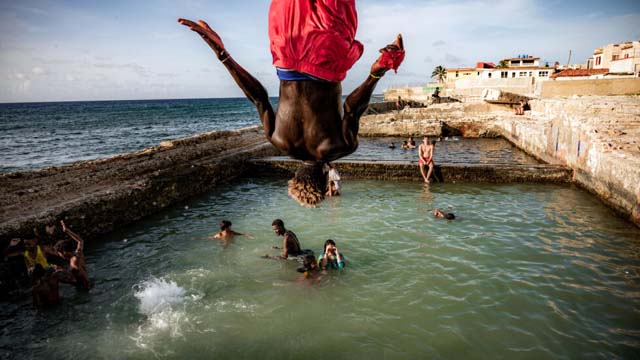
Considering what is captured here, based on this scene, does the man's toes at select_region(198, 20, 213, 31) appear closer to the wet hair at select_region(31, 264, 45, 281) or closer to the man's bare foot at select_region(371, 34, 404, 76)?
the man's bare foot at select_region(371, 34, 404, 76)

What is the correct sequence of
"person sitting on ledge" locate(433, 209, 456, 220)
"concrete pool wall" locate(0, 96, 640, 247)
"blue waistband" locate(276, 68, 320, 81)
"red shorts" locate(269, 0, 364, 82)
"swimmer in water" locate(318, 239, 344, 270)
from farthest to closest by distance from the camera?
"person sitting on ledge" locate(433, 209, 456, 220) < "concrete pool wall" locate(0, 96, 640, 247) < "swimmer in water" locate(318, 239, 344, 270) < "blue waistband" locate(276, 68, 320, 81) < "red shorts" locate(269, 0, 364, 82)

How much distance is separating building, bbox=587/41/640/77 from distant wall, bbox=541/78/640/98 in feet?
39.0

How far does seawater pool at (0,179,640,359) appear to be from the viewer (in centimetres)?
526

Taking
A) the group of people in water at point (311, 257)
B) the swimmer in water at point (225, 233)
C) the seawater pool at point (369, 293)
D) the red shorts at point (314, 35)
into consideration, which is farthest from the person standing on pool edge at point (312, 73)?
the swimmer in water at point (225, 233)

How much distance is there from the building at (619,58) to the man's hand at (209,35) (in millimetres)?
38050

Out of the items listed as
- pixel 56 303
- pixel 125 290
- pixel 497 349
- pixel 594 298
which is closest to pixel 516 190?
pixel 594 298

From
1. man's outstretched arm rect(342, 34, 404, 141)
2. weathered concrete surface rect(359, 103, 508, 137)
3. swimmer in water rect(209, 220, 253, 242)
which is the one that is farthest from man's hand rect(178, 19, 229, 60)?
weathered concrete surface rect(359, 103, 508, 137)

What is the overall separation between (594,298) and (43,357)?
28.5 feet

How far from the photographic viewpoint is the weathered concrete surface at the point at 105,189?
8.10m

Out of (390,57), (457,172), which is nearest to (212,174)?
(457,172)

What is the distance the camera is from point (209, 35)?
2.36 meters

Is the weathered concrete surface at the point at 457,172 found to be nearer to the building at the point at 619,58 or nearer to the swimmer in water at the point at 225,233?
the swimmer in water at the point at 225,233

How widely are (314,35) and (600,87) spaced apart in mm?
25608

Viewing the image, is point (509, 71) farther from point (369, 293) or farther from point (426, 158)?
point (369, 293)
